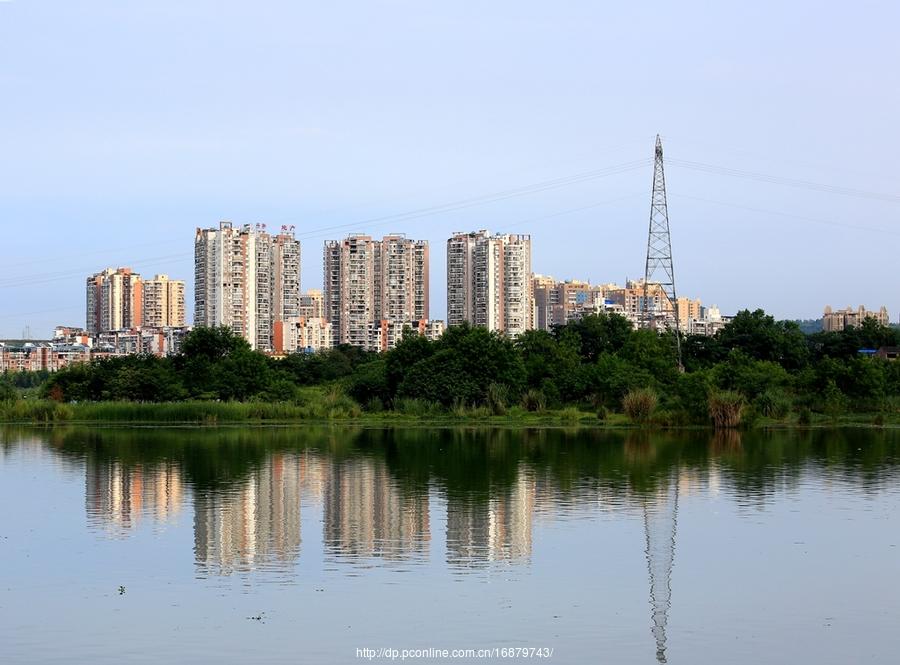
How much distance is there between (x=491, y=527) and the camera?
18094mm

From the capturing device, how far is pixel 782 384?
47.9m

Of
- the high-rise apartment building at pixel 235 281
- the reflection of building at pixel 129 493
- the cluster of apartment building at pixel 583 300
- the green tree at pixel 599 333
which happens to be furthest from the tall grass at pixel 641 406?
the cluster of apartment building at pixel 583 300

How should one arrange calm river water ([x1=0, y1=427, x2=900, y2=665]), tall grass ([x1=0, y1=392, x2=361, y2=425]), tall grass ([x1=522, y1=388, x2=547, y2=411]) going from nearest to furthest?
calm river water ([x1=0, y1=427, x2=900, y2=665]), tall grass ([x1=0, y1=392, x2=361, y2=425]), tall grass ([x1=522, y1=388, x2=547, y2=411])

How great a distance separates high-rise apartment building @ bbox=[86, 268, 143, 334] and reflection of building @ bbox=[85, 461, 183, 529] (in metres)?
118

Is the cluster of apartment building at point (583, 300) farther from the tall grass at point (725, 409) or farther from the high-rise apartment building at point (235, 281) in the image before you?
the tall grass at point (725, 409)

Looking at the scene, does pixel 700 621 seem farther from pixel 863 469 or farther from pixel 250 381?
pixel 250 381

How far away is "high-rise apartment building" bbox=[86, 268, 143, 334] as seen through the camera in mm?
144000

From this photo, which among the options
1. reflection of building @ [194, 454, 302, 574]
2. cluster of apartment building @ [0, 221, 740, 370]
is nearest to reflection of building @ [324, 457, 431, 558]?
reflection of building @ [194, 454, 302, 574]

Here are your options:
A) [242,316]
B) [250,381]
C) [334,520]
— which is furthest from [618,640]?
[242,316]

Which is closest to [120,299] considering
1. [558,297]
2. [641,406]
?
[558,297]

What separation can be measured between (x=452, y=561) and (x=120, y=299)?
136 metres

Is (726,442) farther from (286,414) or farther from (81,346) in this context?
(81,346)

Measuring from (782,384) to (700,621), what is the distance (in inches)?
1469

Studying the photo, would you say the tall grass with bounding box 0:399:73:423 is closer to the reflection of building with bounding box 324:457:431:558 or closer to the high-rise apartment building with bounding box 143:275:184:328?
the reflection of building with bounding box 324:457:431:558
